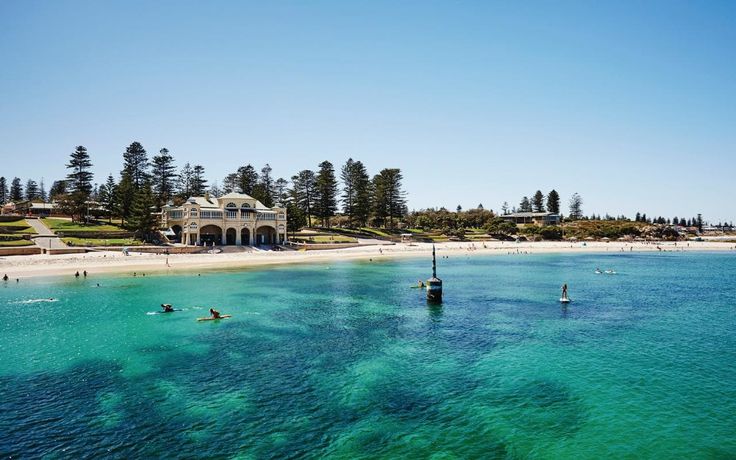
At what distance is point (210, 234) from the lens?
8588cm

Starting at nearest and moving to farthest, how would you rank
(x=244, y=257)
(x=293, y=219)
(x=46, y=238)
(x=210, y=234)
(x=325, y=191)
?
(x=46, y=238), (x=244, y=257), (x=210, y=234), (x=293, y=219), (x=325, y=191)

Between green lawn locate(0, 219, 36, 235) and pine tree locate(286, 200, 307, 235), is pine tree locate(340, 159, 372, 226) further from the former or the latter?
green lawn locate(0, 219, 36, 235)

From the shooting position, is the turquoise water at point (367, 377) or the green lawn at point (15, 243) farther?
the green lawn at point (15, 243)

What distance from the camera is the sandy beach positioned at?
60.8 meters

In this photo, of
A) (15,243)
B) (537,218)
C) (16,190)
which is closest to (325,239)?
(15,243)

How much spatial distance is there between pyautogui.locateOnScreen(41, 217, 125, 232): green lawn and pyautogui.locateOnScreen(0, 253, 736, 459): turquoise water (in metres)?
41.3

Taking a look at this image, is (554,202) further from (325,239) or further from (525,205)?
(325,239)

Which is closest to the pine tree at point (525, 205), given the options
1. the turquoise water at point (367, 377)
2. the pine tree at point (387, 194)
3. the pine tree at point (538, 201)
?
the pine tree at point (538, 201)

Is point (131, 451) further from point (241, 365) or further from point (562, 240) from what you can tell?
point (562, 240)

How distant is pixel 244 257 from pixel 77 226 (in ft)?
115

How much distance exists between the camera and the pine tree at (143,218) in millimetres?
77938

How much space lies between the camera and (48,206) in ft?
341

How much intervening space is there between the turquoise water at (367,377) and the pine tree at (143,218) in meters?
34.6

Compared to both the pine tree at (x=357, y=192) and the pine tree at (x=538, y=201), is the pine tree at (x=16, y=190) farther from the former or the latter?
the pine tree at (x=538, y=201)
